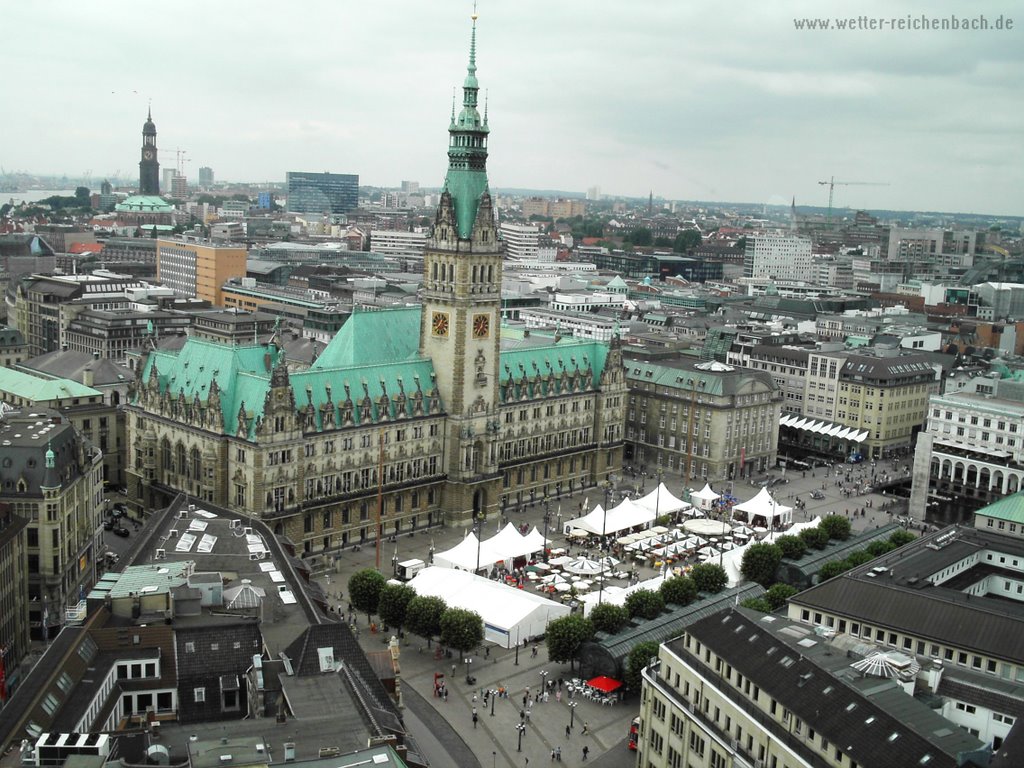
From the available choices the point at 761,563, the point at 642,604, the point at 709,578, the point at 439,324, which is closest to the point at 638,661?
the point at 642,604

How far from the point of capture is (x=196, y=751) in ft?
188

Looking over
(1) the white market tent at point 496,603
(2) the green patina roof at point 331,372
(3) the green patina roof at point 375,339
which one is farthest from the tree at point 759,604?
(3) the green patina roof at point 375,339

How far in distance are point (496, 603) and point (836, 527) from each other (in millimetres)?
41986

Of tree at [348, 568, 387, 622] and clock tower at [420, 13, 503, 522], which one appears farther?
clock tower at [420, 13, 503, 522]

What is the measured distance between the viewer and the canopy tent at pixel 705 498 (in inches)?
5851

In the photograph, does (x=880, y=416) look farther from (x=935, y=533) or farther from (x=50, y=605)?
(x=50, y=605)

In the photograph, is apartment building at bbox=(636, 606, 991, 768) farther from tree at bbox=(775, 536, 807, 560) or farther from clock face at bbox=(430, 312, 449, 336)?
clock face at bbox=(430, 312, 449, 336)

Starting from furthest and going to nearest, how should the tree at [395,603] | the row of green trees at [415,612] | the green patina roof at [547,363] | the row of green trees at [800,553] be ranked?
the green patina roof at [547,363] < the row of green trees at [800,553] < the tree at [395,603] < the row of green trees at [415,612]

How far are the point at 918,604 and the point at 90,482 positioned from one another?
255ft

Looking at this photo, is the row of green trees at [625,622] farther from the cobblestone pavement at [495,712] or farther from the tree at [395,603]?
the tree at [395,603]

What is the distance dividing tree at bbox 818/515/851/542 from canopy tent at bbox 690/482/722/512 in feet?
76.7

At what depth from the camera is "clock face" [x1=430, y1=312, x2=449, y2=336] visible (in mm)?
140375

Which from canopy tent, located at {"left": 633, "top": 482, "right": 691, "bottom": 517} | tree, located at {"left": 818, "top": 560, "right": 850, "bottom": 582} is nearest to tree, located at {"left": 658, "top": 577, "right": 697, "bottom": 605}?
tree, located at {"left": 818, "top": 560, "right": 850, "bottom": 582}

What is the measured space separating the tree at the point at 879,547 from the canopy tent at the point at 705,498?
1261 inches
